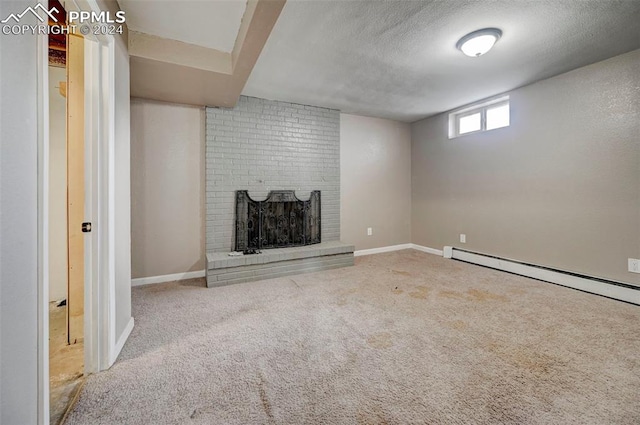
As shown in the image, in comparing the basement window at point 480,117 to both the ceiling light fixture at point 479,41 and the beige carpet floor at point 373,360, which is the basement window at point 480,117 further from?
the beige carpet floor at point 373,360

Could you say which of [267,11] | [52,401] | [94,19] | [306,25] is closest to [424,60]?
[306,25]

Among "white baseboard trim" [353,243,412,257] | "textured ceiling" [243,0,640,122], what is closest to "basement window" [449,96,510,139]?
"textured ceiling" [243,0,640,122]

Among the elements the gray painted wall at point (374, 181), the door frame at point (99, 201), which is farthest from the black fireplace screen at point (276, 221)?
the door frame at point (99, 201)

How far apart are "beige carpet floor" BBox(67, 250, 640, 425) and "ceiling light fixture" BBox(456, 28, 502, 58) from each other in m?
2.25

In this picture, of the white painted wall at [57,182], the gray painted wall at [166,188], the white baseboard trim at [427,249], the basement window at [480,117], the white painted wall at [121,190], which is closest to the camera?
the white painted wall at [121,190]

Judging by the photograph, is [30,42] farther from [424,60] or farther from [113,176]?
[424,60]

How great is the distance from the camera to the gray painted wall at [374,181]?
4.41 m

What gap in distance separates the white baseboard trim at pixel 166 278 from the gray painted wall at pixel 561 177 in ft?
12.5

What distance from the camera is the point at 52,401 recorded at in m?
1.34

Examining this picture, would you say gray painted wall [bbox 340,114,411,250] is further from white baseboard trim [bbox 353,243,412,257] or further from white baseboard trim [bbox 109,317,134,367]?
white baseboard trim [bbox 109,317,134,367]

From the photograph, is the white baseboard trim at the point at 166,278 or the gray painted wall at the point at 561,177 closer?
the gray painted wall at the point at 561,177

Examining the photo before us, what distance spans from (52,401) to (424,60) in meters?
3.66

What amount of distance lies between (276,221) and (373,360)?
239 centimetres

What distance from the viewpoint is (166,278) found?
3.26 meters
